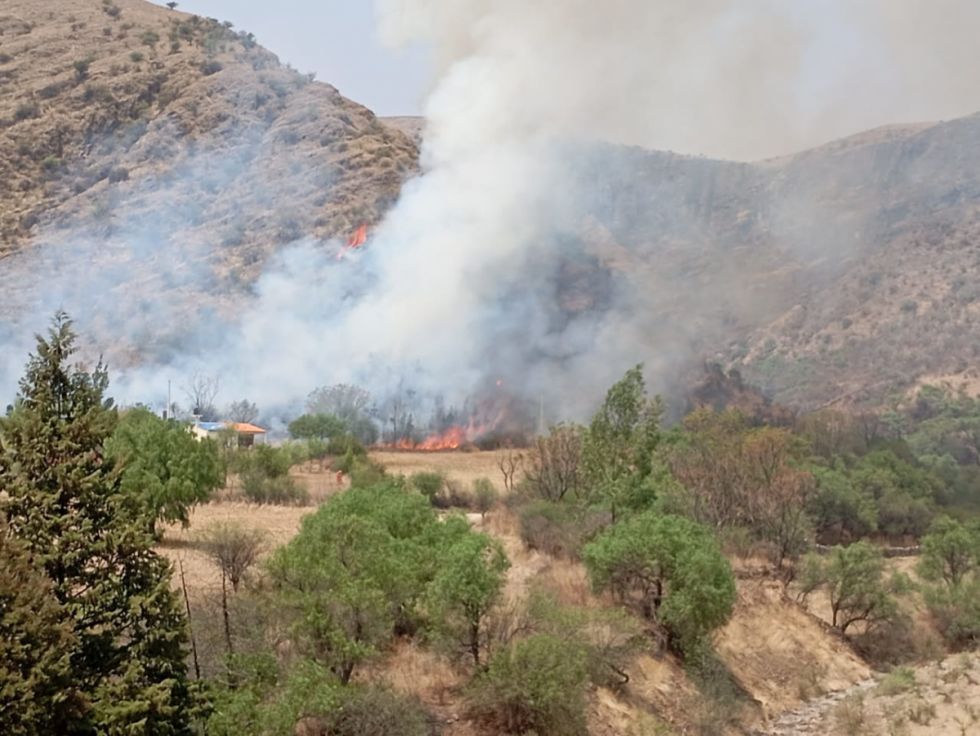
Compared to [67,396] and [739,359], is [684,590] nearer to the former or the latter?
[67,396]

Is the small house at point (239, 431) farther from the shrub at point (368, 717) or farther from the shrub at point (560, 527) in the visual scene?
the shrub at point (368, 717)

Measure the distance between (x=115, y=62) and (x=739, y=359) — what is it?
273 ft

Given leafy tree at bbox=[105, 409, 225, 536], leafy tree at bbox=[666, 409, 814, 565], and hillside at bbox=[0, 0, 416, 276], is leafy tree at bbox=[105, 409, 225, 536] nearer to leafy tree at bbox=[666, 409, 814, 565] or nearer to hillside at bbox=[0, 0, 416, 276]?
leafy tree at bbox=[666, 409, 814, 565]

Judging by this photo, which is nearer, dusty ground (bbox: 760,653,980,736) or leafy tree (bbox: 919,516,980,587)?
dusty ground (bbox: 760,653,980,736)

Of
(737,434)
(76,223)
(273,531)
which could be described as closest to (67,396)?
(273,531)

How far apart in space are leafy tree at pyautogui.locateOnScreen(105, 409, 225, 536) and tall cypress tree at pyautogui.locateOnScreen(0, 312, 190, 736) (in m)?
12.6

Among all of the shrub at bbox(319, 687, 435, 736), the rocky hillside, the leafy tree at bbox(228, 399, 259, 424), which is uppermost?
the rocky hillside

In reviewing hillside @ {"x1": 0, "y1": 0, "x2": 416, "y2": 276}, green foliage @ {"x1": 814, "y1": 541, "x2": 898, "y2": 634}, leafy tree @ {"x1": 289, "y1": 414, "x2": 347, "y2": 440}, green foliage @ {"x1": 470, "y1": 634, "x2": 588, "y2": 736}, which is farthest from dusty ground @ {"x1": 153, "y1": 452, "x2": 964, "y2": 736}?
hillside @ {"x1": 0, "y1": 0, "x2": 416, "y2": 276}

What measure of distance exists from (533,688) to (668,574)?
28.9 feet

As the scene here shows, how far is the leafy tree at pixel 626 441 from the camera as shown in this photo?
109ft

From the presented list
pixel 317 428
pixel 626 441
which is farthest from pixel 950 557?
pixel 317 428

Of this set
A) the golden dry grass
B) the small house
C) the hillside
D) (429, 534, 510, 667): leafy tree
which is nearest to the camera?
(429, 534, 510, 667): leafy tree

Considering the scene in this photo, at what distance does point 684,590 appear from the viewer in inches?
1112

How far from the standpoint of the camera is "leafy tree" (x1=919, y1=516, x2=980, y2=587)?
42.5m
